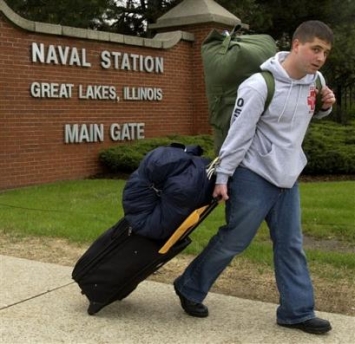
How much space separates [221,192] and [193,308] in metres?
0.86

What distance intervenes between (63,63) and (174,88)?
10.2ft

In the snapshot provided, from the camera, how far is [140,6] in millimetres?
19766

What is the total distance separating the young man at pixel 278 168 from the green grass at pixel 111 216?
133 cm

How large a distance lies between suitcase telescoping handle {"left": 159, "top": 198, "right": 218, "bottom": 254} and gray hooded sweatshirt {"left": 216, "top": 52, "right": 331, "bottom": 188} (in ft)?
0.64

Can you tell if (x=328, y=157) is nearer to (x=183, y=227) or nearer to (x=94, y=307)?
(x=94, y=307)

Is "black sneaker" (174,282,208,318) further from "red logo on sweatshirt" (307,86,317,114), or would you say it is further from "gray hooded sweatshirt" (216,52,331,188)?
"red logo on sweatshirt" (307,86,317,114)

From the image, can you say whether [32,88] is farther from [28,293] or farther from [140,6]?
[140,6]

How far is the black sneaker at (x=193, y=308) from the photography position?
3.85 metres

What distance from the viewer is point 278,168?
346 cm

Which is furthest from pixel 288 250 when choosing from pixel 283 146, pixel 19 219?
pixel 19 219

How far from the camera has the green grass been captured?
5418 mm

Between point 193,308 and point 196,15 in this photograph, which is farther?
point 196,15

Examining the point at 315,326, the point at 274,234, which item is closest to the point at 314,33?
the point at 274,234

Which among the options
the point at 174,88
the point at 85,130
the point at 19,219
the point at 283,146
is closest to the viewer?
the point at 283,146
